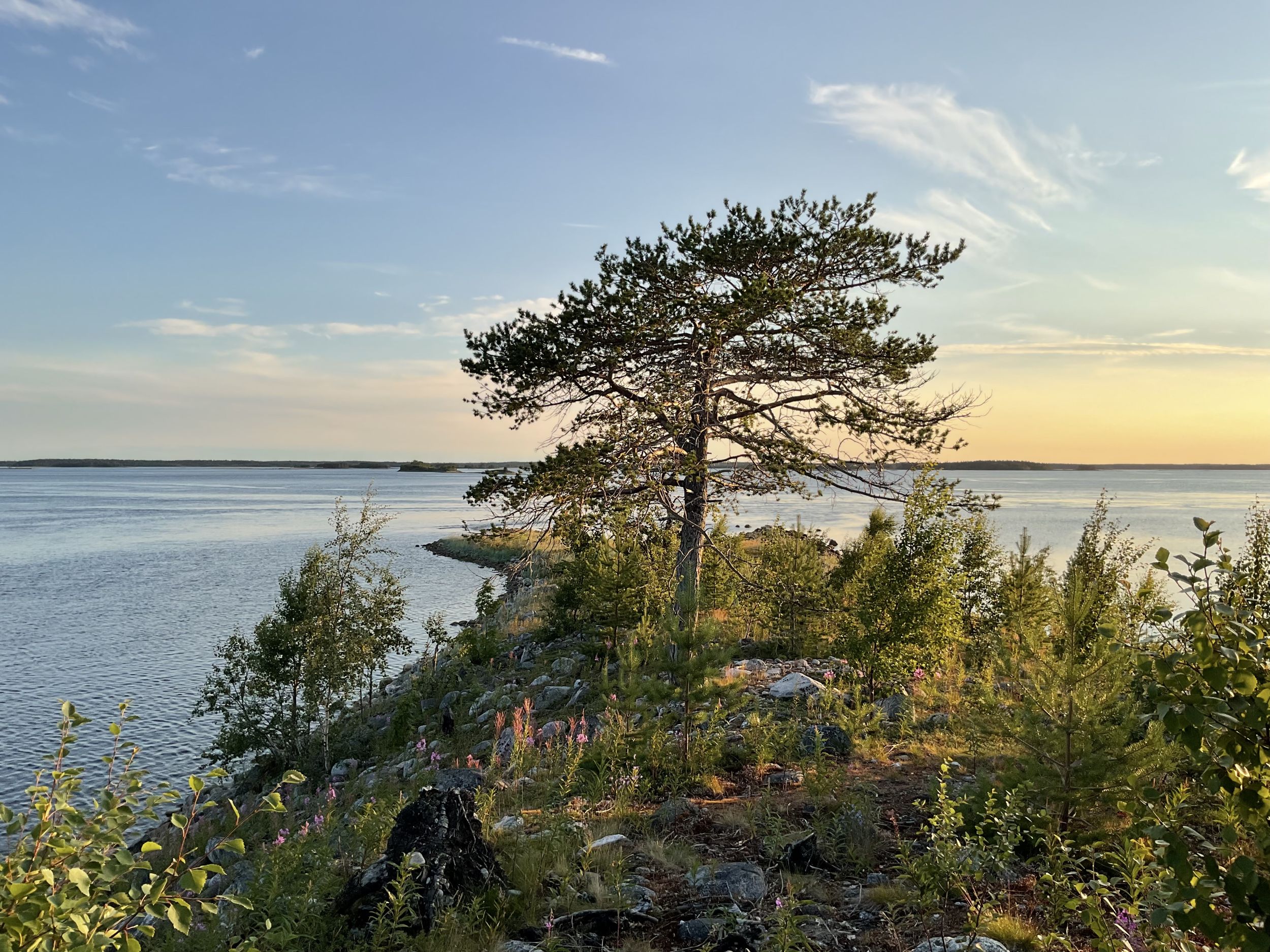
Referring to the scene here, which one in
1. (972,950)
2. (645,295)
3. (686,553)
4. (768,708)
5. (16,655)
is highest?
(645,295)

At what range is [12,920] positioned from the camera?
8.42ft

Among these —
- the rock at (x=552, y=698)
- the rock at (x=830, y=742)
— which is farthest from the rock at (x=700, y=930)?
the rock at (x=552, y=698)

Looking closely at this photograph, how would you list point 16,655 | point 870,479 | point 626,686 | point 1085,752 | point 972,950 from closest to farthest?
point 972,950 < point 1085,752 < point 626,686 < point 870,479 < point 16,655

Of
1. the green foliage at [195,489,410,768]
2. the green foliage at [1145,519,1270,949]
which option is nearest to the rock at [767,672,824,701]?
the green foliage at [195,489,410,768]

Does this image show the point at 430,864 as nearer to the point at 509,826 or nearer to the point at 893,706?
the point at 509,826

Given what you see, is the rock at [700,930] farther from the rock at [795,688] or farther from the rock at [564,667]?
the rock at [564,667]

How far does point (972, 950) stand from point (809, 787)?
3.49 m

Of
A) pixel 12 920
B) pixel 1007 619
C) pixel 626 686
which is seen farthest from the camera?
pixel 1007 619

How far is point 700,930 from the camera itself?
548 cm

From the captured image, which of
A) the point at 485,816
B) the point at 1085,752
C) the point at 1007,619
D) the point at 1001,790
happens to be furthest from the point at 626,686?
the point at 1007,619

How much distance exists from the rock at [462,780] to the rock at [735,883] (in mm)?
4102

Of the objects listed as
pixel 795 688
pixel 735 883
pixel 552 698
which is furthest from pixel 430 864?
pixel 552 698

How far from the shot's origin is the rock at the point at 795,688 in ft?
45.1

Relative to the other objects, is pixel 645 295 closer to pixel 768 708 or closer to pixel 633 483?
pixel 633 483
